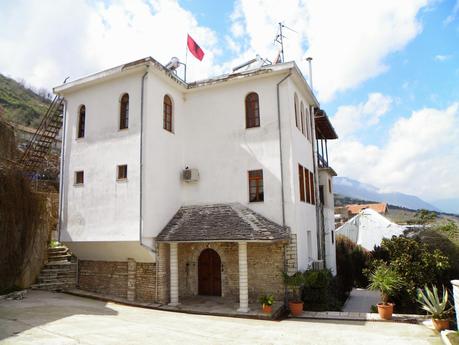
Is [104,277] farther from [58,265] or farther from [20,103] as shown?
[20,103]

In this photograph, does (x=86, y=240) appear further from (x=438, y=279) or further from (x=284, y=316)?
(x=438, y=279)

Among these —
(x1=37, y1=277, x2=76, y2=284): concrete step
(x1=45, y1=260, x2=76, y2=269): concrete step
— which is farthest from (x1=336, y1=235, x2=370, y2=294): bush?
(x1=45, y1=260, x2=76, y2=269): concrete step

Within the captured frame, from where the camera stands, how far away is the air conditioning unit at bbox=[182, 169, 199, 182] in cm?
1619

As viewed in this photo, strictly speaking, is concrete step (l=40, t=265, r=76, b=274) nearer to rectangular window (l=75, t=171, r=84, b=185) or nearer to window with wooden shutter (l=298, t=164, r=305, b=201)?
rectangular window (l=75, t=171, r=84, b=185)

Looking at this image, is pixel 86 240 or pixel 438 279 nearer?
pixel 438 279

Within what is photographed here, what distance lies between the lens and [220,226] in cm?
1430

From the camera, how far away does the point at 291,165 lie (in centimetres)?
1477

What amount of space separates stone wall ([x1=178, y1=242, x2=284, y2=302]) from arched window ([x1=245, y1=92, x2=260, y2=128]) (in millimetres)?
5223

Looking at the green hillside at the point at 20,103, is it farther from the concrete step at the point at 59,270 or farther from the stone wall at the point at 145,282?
the stone wall at the point at 145,282

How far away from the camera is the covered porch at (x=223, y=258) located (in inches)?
538

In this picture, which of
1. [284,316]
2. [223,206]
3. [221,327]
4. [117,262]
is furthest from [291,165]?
[117,262]

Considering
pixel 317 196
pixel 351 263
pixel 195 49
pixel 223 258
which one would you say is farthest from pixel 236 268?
pixel 351 263

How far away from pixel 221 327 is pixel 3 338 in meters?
5.74

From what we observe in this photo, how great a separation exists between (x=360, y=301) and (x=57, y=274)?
1529 cm
